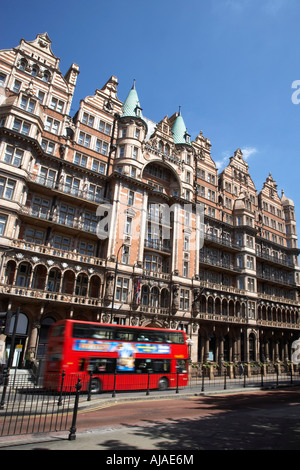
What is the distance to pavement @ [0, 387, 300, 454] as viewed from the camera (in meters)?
7.39

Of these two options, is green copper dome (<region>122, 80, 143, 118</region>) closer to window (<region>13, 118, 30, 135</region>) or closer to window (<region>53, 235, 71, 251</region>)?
window (<region>13, 118, 30, 135</region>)

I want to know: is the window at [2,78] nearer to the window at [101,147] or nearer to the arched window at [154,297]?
the window at [101,147]

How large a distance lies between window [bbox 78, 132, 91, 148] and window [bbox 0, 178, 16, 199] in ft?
33.5

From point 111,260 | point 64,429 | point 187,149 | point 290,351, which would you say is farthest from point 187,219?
point 64,429

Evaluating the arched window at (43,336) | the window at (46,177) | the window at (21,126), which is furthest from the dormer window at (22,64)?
the arched window at (43,336)

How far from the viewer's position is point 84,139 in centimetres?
3519

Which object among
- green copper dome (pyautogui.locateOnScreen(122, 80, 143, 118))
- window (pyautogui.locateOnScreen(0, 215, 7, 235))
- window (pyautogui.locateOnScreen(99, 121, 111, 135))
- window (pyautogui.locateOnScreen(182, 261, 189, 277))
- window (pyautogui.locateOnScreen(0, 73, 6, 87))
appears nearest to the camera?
window (pyautogui.locateOnScreen(0, 215, 7, 235))

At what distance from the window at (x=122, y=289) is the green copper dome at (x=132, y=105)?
2033 centimetres

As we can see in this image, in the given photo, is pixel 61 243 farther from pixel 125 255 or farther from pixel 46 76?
pixel 46 76

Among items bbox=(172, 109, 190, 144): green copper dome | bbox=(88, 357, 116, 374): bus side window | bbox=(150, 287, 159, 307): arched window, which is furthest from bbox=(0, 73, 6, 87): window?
bbox=(88, 357, 116, 374): bus side window

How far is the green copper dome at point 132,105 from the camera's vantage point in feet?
127

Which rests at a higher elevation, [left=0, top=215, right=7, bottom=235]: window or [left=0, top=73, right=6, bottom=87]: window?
[left=0, top=73, right=6, bottom=87]: window

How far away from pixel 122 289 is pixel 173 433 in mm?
22860

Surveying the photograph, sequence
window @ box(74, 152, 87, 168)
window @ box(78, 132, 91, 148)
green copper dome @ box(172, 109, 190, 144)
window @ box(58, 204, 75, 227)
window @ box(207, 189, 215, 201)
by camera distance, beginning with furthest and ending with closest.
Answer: window @ box(207, 189, 215, 201)
green copper dome @ box(172, 109, 190, 144)
window @ box(78, 132, 91, 148)
window @ box(74, 152, 87, 168)
window @ box(58, 204, 75, 227)
